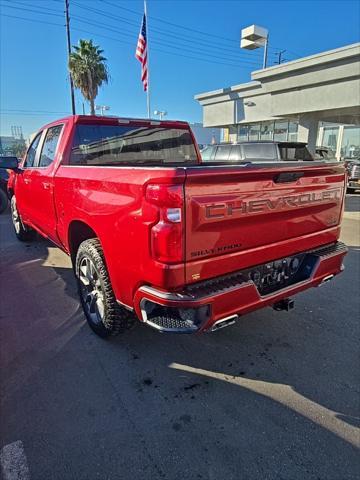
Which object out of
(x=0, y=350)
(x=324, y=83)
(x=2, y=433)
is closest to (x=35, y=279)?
(x=0, y=350)

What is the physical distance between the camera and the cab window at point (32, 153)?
193 inches

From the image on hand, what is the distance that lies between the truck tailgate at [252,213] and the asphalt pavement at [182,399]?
972 millimetres

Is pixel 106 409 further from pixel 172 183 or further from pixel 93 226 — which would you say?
pixel 172 183

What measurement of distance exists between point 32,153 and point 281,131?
1632 cm

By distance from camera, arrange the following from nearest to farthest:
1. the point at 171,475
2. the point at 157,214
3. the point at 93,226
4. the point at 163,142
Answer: the point at 171,475
the point at 157,214
the point at 93,226
the point at 163,142

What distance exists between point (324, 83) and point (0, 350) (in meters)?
14.0

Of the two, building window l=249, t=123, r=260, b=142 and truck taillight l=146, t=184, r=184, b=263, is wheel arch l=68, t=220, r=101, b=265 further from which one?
building window l=249, t=123, r=260, b=142

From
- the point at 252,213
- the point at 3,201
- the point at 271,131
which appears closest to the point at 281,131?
the point at 271,131

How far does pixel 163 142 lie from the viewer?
4.29m

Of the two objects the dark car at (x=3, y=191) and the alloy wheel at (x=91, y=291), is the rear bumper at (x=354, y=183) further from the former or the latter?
the alloy wheel at (x=91, y=291)

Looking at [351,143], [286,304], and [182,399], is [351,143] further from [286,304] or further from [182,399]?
[182,399]

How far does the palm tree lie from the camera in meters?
28.1

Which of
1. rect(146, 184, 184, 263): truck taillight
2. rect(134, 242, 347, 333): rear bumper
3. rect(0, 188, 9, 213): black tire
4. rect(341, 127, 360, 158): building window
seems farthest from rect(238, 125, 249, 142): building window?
rect(146, 184, 184, 263): truck taillight

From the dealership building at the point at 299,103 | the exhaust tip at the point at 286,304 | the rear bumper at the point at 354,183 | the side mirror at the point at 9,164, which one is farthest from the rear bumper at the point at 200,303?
the rear bumper at the point at 354,183
